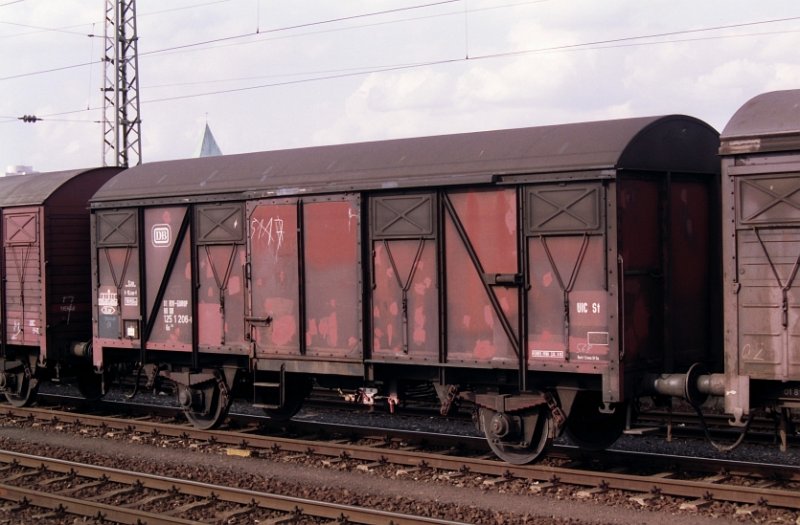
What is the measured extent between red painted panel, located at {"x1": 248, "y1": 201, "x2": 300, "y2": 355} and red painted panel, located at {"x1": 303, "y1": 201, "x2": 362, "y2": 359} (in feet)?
0.70

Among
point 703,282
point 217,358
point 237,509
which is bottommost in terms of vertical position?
point 237,509

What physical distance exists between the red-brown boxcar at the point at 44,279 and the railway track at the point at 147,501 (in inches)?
190

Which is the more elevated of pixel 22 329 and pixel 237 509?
pixel 22 329

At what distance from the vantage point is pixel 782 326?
920cm

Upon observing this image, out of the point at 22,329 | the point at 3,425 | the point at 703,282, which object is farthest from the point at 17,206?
the point at 703,282

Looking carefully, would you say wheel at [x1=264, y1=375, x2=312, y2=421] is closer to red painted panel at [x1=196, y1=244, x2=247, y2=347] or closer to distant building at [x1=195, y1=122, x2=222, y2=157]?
red painted panel at [x1=196, y1=244, x2=247, y2=347]

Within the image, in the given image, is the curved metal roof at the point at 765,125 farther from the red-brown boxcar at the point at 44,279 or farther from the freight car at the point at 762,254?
the red-brown boxcar at the point at 44,279

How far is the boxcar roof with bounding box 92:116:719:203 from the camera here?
10.5m

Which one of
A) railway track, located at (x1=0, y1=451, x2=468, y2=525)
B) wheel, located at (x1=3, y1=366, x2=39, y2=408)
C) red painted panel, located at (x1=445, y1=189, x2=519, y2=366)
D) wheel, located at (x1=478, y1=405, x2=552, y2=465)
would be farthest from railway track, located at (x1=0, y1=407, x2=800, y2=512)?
wheel, located at (x1=3, y1=366, x2=39, y2=408)

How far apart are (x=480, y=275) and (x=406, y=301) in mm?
1106

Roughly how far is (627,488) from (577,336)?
1.67 meters

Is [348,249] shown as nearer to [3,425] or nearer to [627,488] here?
[627,488]

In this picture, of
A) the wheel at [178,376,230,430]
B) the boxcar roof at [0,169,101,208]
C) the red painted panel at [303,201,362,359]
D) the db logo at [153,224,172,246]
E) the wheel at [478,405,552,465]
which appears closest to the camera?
the wheel at [478,405,552,465]

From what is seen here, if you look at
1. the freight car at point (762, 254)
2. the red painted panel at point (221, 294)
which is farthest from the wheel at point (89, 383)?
the freight car at point (762, 254)
